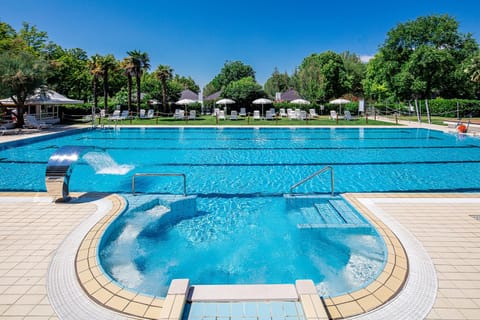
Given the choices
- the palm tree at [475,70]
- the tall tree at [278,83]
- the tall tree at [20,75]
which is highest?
the tall tree at [278,83]

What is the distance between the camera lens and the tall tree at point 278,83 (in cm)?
5459

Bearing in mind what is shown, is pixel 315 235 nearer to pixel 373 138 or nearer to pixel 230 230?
pixel 230 230

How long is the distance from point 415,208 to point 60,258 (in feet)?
18.3

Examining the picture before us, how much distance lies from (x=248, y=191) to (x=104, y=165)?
6134mm

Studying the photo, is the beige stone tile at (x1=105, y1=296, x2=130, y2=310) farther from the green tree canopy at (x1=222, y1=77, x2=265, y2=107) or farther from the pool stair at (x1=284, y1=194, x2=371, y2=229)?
the green tree canopy at (x1=222, y1=77, x2=265, y2=107)

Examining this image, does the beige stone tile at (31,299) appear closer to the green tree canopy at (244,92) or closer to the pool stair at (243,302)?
the pool stair at (243,302)

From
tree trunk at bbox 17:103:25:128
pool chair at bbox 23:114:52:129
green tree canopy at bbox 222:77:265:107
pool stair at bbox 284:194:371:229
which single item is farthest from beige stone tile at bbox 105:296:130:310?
green tree canopy at bbox 222:77:265:107

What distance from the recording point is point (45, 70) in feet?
61.8

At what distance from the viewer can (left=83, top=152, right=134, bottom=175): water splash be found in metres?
10.0

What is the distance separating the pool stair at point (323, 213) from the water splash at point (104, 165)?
612 cm

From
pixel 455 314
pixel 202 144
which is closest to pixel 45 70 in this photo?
pixel 202 144

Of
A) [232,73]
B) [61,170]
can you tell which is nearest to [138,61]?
[61,170]

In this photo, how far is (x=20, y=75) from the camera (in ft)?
56.4

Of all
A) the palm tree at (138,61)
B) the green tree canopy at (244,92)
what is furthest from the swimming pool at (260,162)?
the green tree canopy at (244,92)
